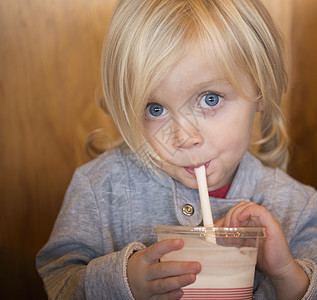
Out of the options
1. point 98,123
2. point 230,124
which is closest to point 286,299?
point 230,124

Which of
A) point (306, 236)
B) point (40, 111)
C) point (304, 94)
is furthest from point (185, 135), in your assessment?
point (304, 94)

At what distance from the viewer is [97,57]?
1.44 m

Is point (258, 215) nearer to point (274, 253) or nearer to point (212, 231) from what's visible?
point (274, 253)

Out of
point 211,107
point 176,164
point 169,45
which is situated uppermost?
point 169,45

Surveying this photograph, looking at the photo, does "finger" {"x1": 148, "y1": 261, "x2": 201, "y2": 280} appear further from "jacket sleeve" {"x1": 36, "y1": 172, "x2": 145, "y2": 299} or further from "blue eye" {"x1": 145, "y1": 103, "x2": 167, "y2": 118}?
"blue eye" {"x1": 145, "y1": 103, "x2": 167, "y2": 118}

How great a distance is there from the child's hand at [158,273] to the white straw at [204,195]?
0.12 metres

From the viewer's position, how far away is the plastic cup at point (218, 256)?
743 mm

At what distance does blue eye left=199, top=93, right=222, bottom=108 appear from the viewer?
0.96 meters

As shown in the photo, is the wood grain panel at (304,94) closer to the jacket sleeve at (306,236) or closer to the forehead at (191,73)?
the jacket sleeve at (306,236)

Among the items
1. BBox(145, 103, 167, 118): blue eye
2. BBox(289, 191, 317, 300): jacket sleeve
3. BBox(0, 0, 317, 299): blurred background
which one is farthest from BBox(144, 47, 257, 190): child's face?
BBox(0, 0, 317, 299): blurred background

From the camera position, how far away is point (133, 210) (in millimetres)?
1100

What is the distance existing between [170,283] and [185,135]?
0.29m

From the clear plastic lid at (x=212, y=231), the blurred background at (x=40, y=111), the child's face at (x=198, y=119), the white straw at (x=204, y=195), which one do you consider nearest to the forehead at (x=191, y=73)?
the child's face at (x=198, y=119)

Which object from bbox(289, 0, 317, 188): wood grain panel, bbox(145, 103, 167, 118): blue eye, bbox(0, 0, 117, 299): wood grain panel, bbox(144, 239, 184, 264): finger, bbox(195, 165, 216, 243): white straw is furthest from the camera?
bbox(289, 0, 317, 188): wood grain panel
